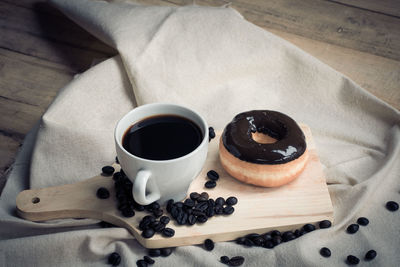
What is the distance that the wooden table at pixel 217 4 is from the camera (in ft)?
6.01

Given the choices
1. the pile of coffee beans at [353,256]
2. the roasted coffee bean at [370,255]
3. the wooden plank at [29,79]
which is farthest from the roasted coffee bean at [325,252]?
the wooden plank at [29,79]

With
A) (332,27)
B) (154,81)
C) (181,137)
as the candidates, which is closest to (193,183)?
(181,137)

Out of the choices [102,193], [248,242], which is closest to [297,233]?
[248,242]

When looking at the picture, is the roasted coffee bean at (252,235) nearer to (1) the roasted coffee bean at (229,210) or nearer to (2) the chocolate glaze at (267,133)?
(1) the roasted coffee bean at (229,210)

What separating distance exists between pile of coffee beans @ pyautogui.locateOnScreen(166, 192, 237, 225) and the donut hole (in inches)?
9.0

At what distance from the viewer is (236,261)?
4.23ft

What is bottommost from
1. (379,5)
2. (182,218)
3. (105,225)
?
(105,225)

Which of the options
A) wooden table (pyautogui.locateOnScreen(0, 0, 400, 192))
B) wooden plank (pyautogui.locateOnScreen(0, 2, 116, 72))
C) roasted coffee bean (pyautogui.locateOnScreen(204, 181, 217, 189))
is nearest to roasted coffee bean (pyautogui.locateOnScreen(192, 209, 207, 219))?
roasted coffee bean (pyautogui.locateOnScreen(204, 181, 217, 189))

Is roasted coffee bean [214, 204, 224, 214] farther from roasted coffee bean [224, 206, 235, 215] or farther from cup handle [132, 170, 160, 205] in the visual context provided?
cup handle [132, 170, 160, 205]

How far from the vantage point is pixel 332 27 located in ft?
7.14

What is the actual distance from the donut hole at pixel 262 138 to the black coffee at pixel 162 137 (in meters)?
0.23

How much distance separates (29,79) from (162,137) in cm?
82

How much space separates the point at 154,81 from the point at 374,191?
33.0 inches

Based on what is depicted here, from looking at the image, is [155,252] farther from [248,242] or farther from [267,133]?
[267,133]
